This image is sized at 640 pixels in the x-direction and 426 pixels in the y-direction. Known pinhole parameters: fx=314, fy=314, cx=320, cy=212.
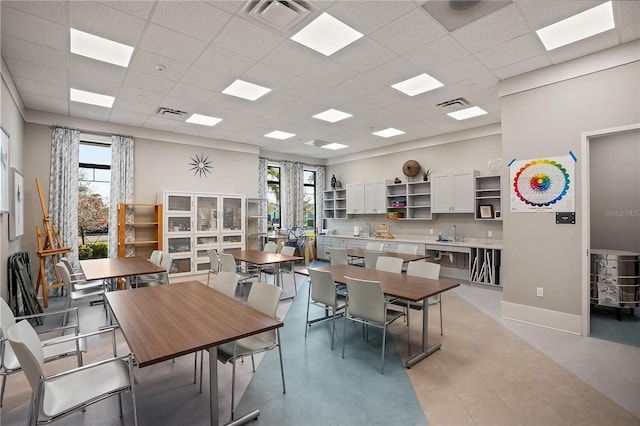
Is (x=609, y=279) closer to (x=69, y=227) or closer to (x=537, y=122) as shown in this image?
(x=537, y=122)

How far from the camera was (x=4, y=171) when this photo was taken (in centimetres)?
358

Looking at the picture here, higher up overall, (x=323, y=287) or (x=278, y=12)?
(x=278, y=12)

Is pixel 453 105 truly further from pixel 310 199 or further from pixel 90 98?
pixel 90 98

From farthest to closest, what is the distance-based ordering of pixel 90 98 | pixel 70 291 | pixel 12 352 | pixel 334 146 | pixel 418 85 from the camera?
pixel 334 146
pixel 90 98
pixel 418 85
pixel 70 291
pixel 12 352

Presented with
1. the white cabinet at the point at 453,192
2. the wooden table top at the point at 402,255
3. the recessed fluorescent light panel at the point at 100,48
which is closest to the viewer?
the recessed fluorescent light panel at the point at 100,48

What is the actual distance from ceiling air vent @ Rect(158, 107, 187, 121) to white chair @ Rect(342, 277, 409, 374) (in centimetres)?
425

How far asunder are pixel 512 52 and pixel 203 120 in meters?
4.90

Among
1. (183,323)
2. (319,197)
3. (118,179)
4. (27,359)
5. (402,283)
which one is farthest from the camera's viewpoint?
(319,197)

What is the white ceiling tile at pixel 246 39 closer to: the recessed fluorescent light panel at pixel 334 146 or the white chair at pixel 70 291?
the white chair at pixel 70 291

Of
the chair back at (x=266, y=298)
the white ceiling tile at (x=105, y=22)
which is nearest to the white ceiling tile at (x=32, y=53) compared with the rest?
the white ceiling tile at (x=105, y=22)

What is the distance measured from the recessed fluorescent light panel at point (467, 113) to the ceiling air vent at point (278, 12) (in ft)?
11.9

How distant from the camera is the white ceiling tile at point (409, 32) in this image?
9.36 ft

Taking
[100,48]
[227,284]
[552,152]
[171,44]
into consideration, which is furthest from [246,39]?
[552,152]

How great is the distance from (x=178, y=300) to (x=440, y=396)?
2204 millimetres
